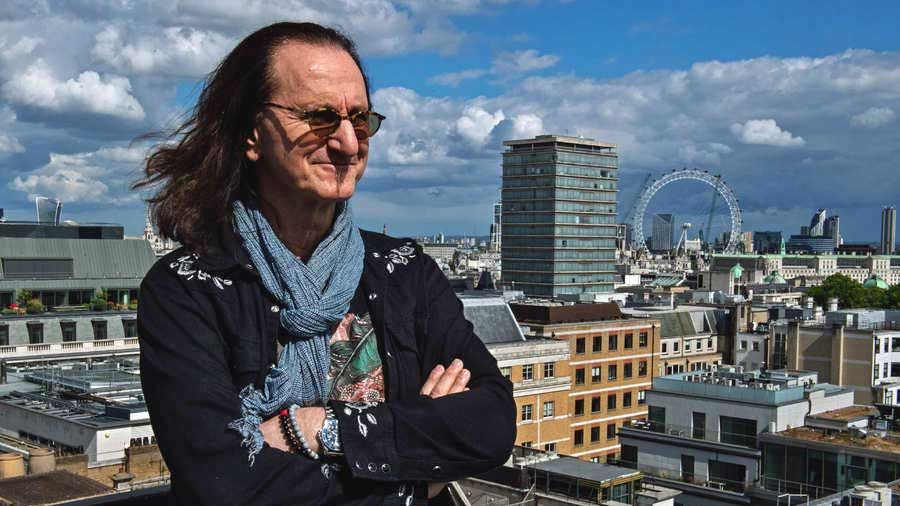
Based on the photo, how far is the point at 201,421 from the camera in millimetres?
3473

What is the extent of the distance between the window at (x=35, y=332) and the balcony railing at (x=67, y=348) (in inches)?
15.6

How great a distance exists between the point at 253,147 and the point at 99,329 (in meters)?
43.0

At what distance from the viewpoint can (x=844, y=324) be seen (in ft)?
194

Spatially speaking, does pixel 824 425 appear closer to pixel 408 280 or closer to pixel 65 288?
→ pixel 408 280

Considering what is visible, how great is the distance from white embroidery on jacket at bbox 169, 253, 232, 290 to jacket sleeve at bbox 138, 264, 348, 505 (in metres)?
0.11

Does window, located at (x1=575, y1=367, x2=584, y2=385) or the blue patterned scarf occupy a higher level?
the blue patterned scarf

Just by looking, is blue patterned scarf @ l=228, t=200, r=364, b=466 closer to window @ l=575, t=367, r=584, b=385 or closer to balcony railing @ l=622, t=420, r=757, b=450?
balcony railing @ l=622, t=420, r=757, b=450

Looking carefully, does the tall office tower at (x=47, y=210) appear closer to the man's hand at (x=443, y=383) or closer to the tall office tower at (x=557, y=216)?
the man's hand at (x=443, y=383)

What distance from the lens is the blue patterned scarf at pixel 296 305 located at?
12.4ft

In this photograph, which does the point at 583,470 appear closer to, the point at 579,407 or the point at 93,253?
the point at 579,407

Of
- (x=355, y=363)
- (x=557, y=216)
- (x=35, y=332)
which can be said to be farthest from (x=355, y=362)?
(x=557, y=216)

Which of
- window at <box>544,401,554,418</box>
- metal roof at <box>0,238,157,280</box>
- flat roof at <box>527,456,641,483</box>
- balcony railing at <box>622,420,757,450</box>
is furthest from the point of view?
metal roof at <box>0,238,157,280</box>

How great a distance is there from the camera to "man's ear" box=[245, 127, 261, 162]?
13.1 ft

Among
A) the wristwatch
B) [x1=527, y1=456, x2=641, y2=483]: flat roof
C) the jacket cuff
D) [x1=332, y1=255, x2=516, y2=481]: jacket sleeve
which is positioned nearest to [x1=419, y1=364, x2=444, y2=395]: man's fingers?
[x1=332, y1=255, x2=516, y2=481]: jacket sleeve
